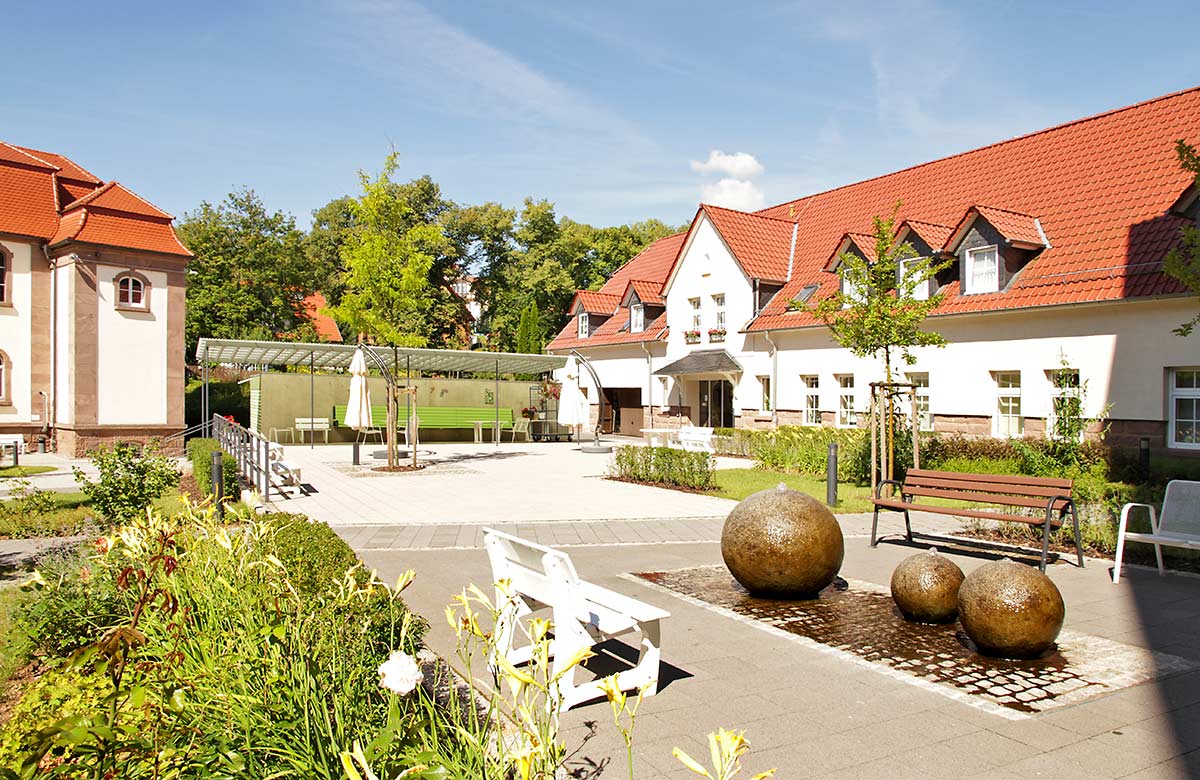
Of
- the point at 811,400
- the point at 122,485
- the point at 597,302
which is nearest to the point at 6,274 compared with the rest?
the point at 122,485

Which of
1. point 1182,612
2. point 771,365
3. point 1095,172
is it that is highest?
point 1095,172

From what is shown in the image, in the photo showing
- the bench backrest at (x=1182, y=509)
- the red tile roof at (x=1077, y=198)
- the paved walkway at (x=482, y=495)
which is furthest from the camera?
the red tile roof at (x=1077, y=198)

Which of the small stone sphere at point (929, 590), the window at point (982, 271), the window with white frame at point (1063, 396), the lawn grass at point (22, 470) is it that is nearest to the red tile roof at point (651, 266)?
the window at point (982, 271)

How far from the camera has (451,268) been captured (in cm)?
5156

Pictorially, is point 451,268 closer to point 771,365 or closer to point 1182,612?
point 771,365

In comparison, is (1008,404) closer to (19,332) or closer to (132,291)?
(132,291)

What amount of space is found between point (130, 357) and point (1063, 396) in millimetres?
25077

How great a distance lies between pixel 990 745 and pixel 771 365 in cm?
2302

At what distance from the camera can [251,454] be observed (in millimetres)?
15703

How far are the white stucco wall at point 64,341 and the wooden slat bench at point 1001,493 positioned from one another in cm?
2372

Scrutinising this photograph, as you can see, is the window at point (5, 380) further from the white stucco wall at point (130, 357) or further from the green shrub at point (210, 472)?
the green shrub at point (210, 472)

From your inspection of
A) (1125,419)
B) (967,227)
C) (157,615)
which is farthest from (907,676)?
(967,227)

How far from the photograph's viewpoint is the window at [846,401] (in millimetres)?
24266

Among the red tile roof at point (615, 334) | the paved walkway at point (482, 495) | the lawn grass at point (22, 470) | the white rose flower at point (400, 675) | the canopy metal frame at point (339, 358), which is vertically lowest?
the paved walkway at point (482, 495)
